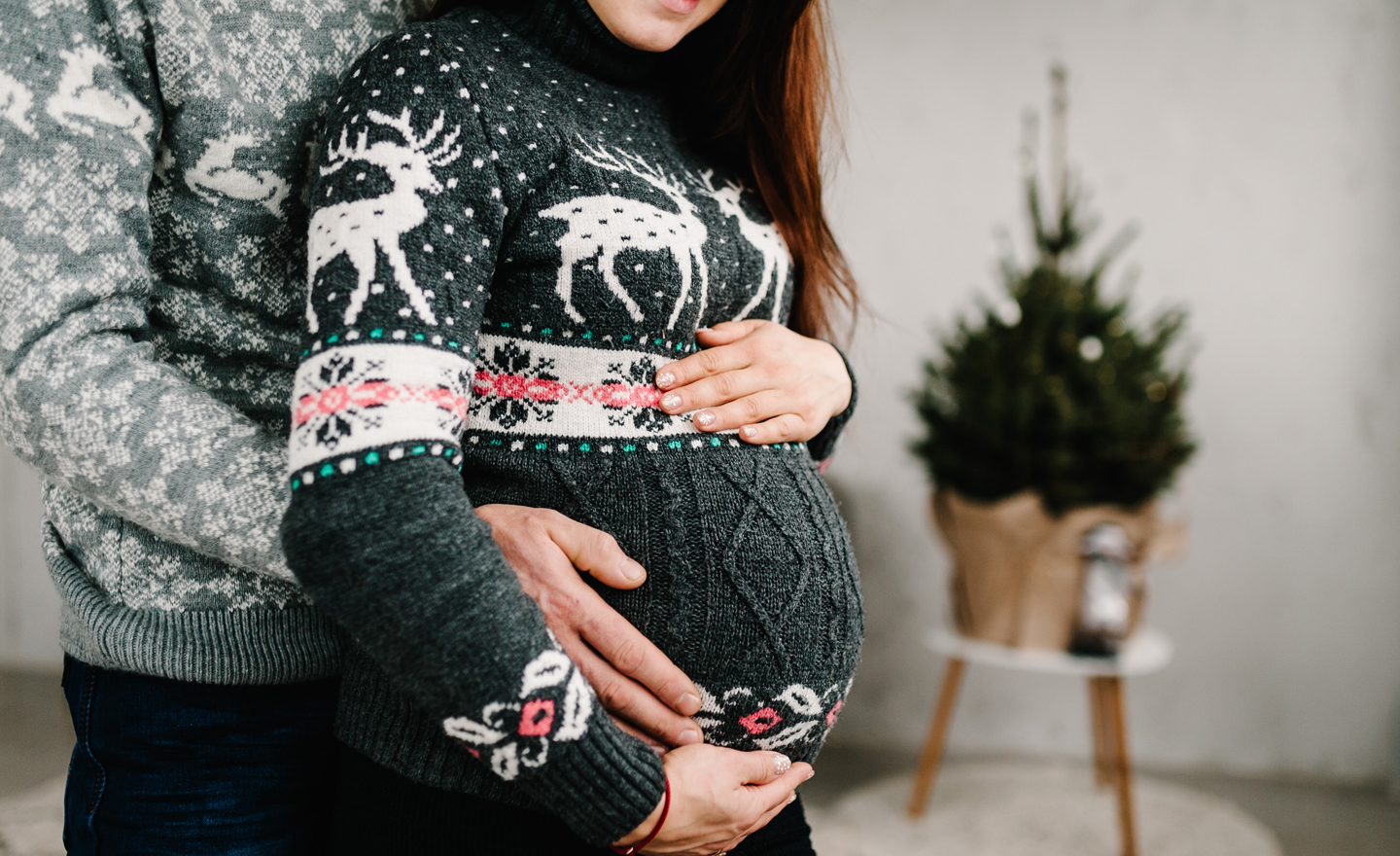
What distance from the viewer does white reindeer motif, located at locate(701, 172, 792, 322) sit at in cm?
73

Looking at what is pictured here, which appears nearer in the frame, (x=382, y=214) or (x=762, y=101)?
→ (x=382, y=214)

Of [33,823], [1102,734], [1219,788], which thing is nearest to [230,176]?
[33,823]

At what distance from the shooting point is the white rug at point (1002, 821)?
75.0 inches

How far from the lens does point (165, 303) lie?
646mm

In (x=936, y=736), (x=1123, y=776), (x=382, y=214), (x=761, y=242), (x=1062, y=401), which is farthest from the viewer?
(x=936, y=736)

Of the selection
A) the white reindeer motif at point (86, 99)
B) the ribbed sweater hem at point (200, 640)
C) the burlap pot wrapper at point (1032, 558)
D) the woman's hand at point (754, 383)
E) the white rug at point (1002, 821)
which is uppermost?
the white reindeer motif at point (86, 99)

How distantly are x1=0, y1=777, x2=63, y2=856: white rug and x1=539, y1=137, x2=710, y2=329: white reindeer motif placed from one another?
180 centimetres

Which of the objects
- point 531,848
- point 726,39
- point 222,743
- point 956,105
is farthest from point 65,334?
point 956,105

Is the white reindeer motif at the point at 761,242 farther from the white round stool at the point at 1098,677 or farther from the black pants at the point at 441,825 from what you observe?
the white round stool at the point at 1098,677

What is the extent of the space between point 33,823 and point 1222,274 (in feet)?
9.70

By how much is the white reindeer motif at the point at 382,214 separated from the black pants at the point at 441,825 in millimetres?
309

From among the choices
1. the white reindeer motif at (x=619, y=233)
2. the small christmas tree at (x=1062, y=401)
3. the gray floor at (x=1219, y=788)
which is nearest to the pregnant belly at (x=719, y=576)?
the white reindeer motif at (x=619, y=233)

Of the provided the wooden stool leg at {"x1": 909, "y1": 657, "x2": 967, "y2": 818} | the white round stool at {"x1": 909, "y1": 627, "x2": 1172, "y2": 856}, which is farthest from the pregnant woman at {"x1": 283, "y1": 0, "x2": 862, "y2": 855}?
the wooden stool leg at {"x1": 909, "y1": 657, "x2": 967, "y2": 818}

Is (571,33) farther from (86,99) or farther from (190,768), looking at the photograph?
(190,768)
